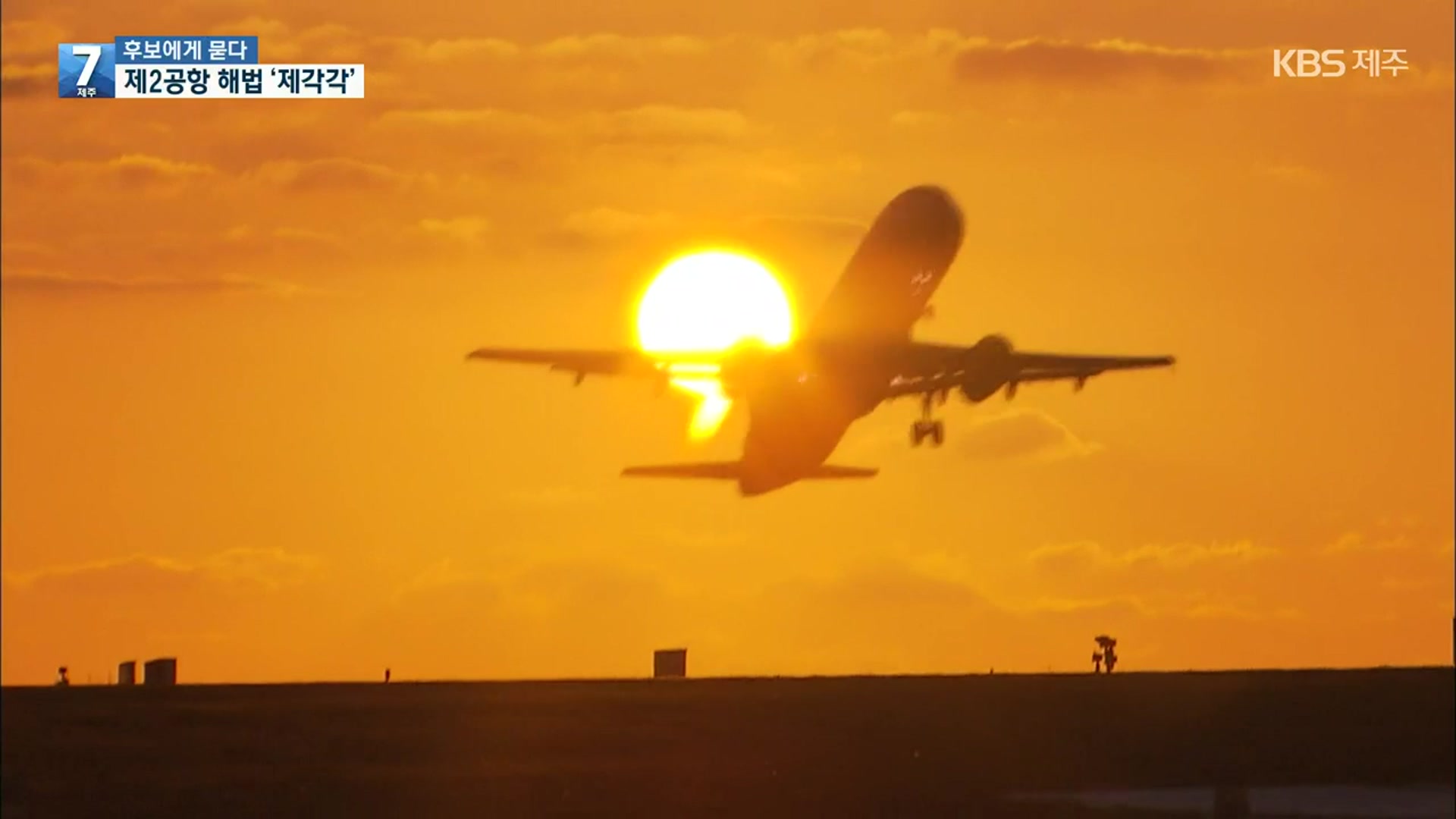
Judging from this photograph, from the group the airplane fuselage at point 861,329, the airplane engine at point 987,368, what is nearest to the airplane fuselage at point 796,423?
the airplane fuselage at point 861,329

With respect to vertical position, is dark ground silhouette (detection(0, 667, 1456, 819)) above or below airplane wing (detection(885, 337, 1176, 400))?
below

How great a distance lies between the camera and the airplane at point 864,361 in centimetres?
8275

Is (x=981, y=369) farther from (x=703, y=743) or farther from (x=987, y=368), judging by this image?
(x=703, y=743)

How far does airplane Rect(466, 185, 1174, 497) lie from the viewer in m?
82.8

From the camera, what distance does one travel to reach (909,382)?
8356 centimetres

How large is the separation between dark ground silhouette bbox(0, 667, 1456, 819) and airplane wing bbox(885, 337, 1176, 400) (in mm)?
9921

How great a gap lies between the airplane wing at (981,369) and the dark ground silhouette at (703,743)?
32.6 feet

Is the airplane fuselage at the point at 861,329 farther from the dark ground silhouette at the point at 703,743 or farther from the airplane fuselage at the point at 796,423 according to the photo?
the dark ground silhouette at the point at 703,743

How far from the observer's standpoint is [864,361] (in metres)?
83.3

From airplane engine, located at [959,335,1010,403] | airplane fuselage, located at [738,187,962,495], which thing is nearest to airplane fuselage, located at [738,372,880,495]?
airplane fuselage, located at [738,187,962,495]

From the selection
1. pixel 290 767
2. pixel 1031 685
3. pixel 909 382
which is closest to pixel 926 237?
pixel 909 382

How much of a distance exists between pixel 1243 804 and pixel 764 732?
1857 centimetres

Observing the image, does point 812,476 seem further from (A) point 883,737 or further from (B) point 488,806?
(B) point 488,806

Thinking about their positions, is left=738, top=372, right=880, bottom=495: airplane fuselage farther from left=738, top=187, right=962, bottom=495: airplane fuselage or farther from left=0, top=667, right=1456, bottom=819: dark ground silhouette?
left=0, top=667, right=1456, bottom=819: dark ground silhouette
